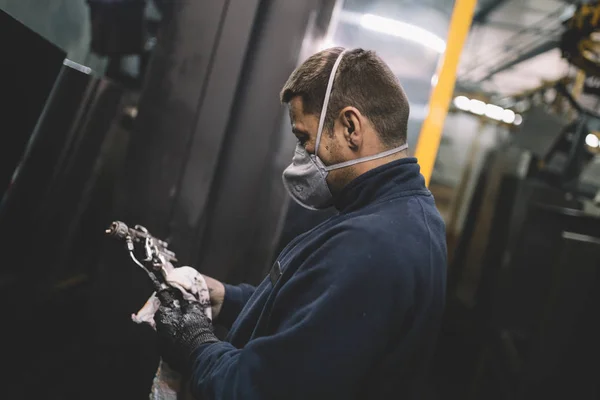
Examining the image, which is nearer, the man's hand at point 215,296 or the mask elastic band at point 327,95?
the mask elastic band at point 327,95

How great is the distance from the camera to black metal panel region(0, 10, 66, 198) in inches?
58.3

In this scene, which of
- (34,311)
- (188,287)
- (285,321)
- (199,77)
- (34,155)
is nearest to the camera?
(285,321)

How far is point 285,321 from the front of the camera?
3.39 ft

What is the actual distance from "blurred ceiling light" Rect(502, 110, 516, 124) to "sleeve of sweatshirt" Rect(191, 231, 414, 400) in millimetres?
8522

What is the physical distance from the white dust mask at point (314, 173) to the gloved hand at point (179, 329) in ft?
1.94

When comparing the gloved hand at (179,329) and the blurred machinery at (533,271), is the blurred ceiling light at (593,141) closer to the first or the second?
the blurred machinery at (533,271)

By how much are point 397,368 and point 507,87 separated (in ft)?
32.8

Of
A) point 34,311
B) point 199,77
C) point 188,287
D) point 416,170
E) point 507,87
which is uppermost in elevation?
point 507,87

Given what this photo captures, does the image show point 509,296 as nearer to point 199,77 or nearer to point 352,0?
point 352,0

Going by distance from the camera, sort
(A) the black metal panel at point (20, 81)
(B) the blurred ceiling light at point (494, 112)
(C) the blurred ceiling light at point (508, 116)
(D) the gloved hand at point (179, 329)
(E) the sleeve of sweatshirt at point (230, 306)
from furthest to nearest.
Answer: (B) the blurred ceiling light at point (494, 112)
(C) the blurred ceiling light at point (508, 116)
(E) the sleeve of sweatshirt at point (230, 306)
(A) the black metal panel at point (20, 81)
(D) the gloved hand at point (179, 329)

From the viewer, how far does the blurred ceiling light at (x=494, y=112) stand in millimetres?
8094

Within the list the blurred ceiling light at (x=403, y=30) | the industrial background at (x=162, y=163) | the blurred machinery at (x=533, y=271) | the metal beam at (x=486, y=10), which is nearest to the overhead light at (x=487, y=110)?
the blurred machinery at (x=533, y=271)

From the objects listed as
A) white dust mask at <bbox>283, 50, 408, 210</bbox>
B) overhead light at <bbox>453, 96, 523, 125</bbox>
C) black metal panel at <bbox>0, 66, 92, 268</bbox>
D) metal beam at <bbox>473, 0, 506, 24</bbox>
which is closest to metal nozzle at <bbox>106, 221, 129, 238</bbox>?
white dust mask at <bbox>283, 50, 408, 210</bbox>

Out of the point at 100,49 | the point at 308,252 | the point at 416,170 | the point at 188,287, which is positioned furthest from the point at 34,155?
the point at 416,170
